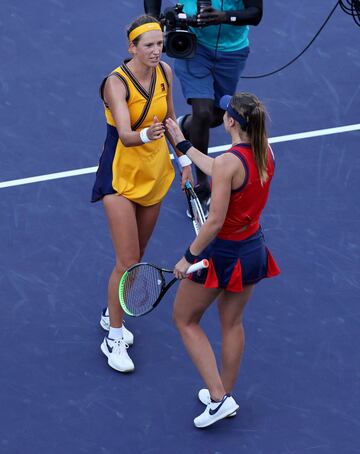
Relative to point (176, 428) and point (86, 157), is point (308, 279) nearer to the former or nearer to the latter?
point (176, 428)

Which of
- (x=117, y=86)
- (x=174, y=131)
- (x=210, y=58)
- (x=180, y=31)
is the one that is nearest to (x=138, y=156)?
(x=174, y=131)

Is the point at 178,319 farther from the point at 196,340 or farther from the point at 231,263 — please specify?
the point at 231,263

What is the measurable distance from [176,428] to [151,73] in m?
2.14

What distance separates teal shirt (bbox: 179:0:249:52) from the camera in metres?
8.17

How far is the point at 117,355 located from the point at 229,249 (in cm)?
130

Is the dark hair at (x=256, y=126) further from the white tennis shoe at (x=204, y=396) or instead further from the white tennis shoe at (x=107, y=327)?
the white tennis shoe at (x=107, y=327)

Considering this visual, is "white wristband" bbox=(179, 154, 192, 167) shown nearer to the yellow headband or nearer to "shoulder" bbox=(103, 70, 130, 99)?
"shoulder" bbox=(103, 70, 130, 99)

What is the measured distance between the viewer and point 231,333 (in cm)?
637

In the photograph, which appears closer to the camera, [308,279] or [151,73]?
[151,73]

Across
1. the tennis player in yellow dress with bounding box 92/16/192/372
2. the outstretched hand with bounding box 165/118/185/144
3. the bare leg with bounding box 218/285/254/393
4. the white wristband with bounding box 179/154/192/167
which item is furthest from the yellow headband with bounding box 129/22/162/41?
the bare leg with bounding box 218/285/254/393

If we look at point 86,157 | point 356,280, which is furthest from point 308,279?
point 86,157

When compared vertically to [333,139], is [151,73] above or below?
above

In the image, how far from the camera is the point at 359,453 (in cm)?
627

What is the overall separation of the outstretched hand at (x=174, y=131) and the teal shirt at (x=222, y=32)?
176 centimetres
